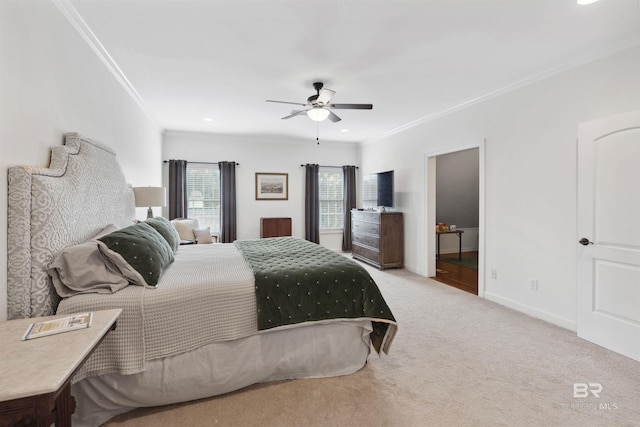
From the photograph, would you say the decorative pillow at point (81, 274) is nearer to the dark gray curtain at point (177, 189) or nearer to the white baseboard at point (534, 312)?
the white baseboard at point (534, 312)

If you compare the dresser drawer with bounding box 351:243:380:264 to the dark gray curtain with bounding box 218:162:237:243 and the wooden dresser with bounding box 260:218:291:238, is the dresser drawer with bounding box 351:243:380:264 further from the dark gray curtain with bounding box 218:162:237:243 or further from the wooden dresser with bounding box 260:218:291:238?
the dark gray curtain with bounding box 218:162:237:243

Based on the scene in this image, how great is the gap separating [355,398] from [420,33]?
276cm

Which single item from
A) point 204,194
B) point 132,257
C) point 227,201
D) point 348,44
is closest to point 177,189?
point 204,194

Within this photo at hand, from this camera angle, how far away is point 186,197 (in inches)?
237

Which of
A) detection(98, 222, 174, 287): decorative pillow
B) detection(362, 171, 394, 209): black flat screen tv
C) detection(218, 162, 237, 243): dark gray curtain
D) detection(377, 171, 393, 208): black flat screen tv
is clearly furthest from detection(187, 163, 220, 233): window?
detection(98, 222, 174, 287): decorative pillow

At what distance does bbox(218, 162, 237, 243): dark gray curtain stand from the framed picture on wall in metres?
0.56

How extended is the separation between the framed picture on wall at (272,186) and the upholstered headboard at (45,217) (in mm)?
4258

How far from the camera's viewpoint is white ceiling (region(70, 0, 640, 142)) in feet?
7.09

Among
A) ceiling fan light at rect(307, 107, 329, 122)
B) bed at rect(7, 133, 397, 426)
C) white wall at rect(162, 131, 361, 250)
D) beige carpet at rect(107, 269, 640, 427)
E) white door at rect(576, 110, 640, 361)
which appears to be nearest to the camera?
bed at rect(7, 133, 397, 426)

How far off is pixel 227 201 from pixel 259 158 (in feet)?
3.81

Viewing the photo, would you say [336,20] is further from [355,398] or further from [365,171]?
[365,171]

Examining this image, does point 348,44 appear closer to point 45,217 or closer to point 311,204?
point 45,217

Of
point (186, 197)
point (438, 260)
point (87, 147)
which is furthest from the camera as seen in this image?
point (438, 260)

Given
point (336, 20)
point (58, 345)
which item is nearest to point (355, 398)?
point (58, 345)
